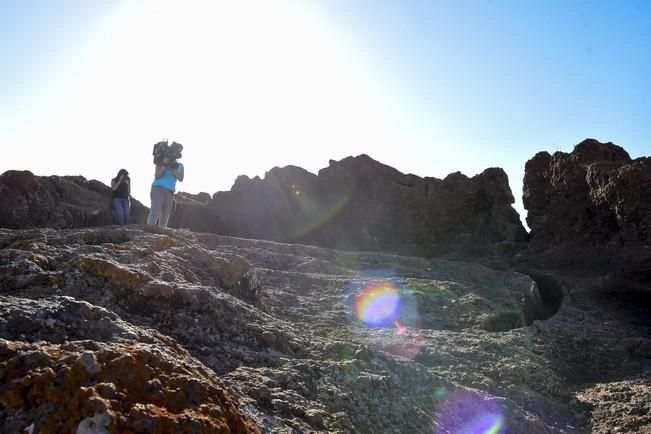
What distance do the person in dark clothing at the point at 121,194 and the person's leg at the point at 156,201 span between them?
1.89 meters

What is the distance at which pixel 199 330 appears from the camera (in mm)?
3721

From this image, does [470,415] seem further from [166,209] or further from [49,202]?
[49,202]

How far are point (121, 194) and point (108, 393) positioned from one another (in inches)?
358

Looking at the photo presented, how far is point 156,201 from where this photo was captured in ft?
28.9

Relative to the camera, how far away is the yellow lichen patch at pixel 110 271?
12.3ft

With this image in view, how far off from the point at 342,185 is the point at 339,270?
12182 millimetres

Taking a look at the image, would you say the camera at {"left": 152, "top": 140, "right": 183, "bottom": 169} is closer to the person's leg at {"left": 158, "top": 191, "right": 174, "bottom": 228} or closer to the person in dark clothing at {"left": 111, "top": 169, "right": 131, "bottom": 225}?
the person's leg at {"left": 158, "top": 191, "right": 174, "bottom": 228}

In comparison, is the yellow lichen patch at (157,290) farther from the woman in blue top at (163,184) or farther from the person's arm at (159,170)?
the person's arm at (159,170)

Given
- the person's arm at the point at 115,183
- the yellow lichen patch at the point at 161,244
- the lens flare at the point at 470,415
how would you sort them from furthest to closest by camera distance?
the person's arm at the point at 115,183 → the yellow lichen patch at the point at 161,244 → the lens flare at the point at 470,415

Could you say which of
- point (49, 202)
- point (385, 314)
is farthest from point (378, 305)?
point (49, 202)

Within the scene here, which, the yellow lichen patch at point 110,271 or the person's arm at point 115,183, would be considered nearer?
the yellow lichen patch at point 110,271

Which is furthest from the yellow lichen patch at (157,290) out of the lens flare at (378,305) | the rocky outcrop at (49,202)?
the rocky outcrop at (49,202)

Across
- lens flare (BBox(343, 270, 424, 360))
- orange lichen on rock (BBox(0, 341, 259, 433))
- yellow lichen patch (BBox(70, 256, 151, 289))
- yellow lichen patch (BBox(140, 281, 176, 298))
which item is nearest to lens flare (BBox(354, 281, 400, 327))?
lens flare (BBox(343, 270, 424, 360))

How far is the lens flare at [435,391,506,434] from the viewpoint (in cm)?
370
